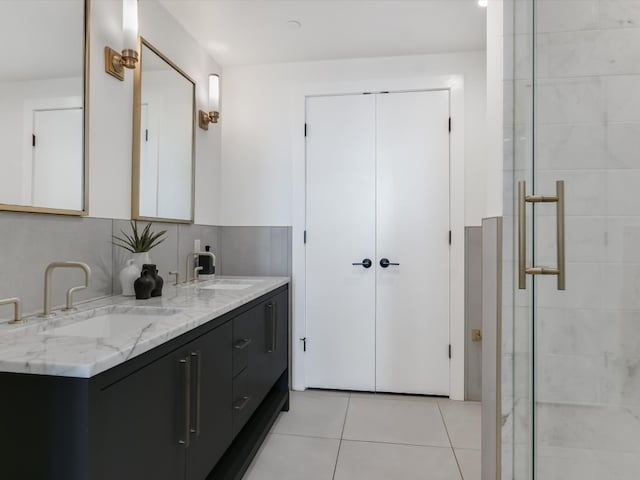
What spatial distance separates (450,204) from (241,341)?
1857 mm

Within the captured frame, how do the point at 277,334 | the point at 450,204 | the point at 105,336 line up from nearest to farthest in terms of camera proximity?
the point at 105,336 < the point at 277,334 < the point at 450,204

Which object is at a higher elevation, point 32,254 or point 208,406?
point 32,254

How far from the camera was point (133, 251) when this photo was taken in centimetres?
195

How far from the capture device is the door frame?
2887 millimetres

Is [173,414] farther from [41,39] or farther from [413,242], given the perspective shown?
[413,242]

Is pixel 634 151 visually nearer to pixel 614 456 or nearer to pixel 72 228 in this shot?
pixel 614 456

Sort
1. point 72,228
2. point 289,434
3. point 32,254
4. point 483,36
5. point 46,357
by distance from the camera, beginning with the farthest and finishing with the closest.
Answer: point 483,36 → point 289,434 → point 72,228 → point 32,254 → point 46,357

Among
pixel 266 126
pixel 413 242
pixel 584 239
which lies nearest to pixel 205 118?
pixel 266 126

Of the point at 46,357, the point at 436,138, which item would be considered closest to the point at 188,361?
the point at 46,357

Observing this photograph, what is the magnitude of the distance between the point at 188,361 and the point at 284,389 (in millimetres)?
1561

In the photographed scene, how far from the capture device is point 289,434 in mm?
2381

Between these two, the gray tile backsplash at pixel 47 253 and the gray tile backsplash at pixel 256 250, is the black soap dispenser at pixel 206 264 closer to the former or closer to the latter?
→ the gray tile backsplash at pixel 256 250

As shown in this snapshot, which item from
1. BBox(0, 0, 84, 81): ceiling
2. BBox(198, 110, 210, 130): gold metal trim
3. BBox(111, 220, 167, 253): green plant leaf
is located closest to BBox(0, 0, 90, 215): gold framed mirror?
BBox(0, 0, 84, 81): ceiling

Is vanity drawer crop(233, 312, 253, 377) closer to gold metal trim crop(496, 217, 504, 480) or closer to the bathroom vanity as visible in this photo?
the bathroom vanity
